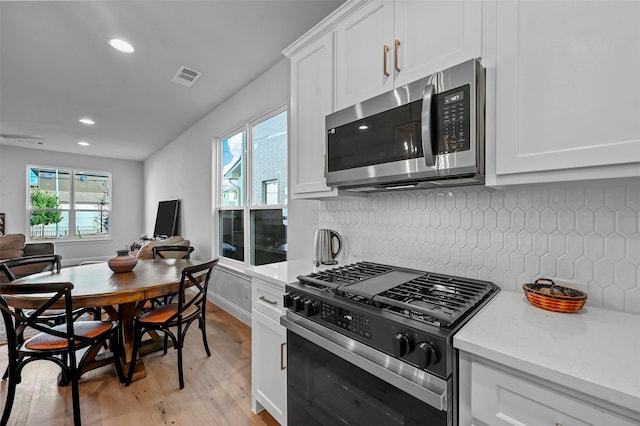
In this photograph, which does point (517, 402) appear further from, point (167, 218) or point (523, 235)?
point (167, 218)

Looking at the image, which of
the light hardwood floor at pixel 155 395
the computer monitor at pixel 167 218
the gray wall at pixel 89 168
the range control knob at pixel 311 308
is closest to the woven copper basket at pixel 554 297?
the range control knob at pixel 311 308

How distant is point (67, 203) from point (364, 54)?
8253 mm

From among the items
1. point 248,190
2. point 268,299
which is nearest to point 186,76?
point 248,190

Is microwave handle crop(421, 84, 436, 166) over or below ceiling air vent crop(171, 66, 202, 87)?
below

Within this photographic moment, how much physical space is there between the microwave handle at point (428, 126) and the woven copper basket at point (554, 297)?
0.63 meters

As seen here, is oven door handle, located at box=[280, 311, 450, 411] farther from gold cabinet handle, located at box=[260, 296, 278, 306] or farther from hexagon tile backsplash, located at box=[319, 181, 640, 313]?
hexagon tile backsplash, located at box=[319, 181, 640, 313]

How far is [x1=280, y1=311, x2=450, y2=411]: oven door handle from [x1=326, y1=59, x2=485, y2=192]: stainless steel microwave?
0.73 metres

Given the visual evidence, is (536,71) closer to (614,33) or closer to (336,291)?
(614,33)

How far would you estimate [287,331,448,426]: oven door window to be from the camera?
92 cm

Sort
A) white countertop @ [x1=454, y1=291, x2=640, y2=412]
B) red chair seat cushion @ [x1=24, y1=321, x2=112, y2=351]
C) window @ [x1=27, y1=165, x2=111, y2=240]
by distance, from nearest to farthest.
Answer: white countertop @ [x1=454, y1=291, x2=640, y2=412] < red chair seat cushion @ [x1=24, y1=321, x2=112, y2=351] < window @ [x1=27, y1=165, x2=111, y2=240]

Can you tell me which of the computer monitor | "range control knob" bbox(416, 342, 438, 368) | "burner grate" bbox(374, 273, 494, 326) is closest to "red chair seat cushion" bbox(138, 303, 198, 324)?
"burner grate" bbox(374, 273, 494, 326)

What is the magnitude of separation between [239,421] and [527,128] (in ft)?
7.09

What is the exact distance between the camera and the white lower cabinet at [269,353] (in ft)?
5.01

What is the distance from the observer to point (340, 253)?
202 cm
